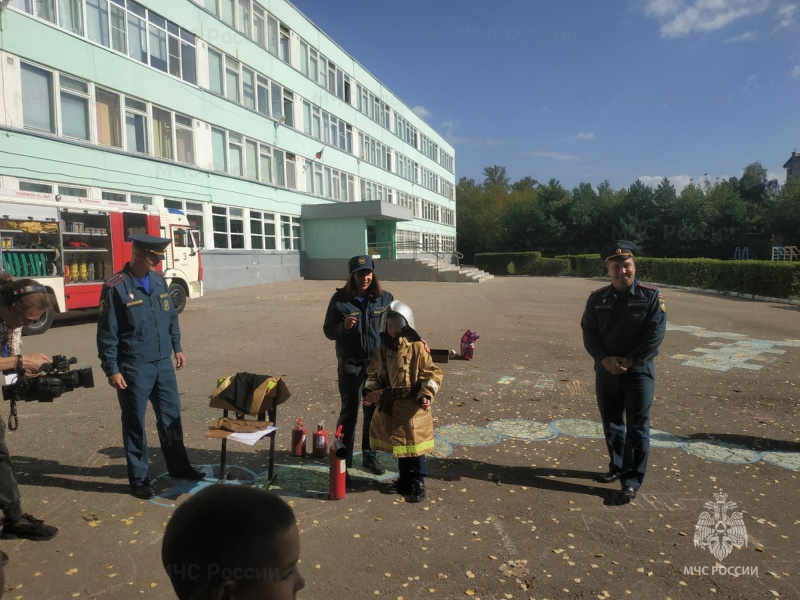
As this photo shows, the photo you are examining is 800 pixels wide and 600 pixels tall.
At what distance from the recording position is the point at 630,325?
4.23 m

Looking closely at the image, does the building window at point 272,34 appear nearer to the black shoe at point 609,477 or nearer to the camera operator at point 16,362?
the camera operator at point 16,362

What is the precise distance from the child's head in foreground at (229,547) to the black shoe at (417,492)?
2.97 metres

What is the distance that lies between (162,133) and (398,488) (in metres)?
22.5

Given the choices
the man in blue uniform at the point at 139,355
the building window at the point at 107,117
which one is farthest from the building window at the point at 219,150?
the man in blue uniform at the point at 139,355

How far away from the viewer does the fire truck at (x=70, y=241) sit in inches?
474

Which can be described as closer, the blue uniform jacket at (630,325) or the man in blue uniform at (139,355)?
the man in blue uniform at (139,355)

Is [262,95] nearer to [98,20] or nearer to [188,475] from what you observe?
[98,20]

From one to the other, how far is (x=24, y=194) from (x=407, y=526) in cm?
1297

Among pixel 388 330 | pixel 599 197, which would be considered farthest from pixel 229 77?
pixel 599 197

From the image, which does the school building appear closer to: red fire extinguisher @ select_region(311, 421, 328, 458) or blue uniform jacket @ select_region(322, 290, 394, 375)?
red fire extinguisher @ select_region(311, 421, 328, 458)

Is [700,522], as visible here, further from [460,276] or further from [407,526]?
[460,276]

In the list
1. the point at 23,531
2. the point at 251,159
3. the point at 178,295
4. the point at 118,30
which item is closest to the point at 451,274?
the point at 251,159

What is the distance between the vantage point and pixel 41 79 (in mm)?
17375


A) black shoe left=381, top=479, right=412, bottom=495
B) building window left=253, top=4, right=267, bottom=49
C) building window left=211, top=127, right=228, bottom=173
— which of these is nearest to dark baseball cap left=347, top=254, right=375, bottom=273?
black shoe left=381, top=479, right=412, bottom=495
